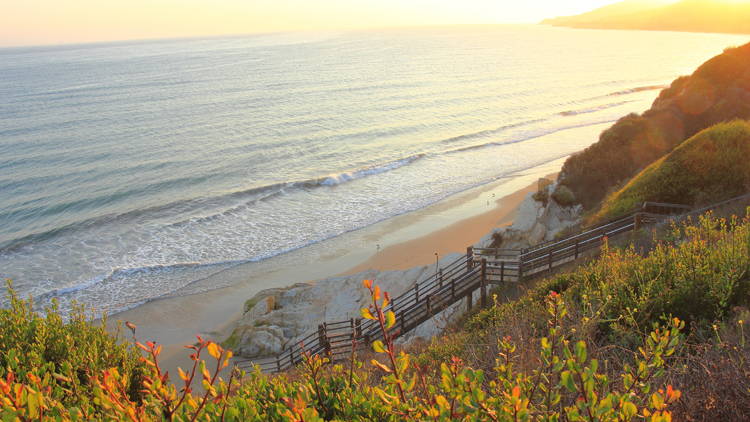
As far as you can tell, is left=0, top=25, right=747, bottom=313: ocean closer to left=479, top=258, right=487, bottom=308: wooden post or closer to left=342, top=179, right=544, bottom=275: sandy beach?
left=342, top=179, right=544, bottom=275: sandy beach

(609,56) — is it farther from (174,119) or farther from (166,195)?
(166,195)

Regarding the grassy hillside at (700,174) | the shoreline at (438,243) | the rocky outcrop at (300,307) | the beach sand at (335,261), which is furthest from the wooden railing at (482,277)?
the shoreline at (438,243)

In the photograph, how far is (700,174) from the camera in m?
18.0

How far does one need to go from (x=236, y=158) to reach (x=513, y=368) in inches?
1555

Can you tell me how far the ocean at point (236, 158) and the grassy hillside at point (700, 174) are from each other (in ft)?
50.5

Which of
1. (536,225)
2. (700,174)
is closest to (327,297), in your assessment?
(536,225)

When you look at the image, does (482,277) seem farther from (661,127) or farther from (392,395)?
(661,127)

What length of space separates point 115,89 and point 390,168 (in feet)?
201

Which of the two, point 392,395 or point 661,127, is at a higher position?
point 392,395

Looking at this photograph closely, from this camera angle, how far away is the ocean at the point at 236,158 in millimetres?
26938

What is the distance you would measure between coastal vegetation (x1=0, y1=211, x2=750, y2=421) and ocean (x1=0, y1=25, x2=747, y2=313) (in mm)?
16090

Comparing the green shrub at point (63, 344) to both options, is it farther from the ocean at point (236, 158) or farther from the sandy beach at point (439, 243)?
the sandy beach at point (439, 243)

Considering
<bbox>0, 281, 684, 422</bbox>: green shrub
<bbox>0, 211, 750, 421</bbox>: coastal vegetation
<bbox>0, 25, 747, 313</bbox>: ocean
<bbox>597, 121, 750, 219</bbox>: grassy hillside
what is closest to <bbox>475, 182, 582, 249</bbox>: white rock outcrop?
<bbox>597, 121, 750, 219</bbox>: grassy hillside

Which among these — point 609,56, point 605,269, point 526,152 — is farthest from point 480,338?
point 609,56
